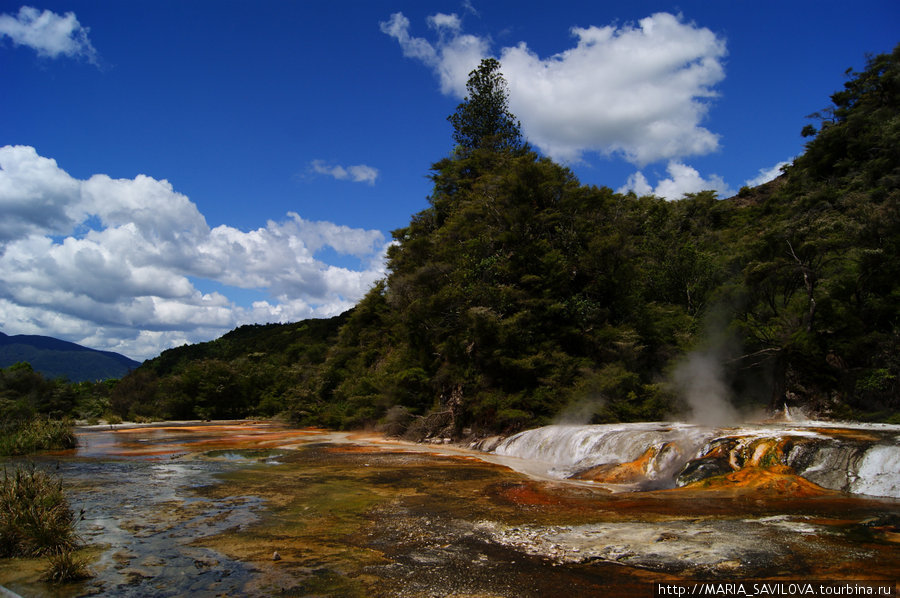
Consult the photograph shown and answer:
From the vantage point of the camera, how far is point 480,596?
5.00m

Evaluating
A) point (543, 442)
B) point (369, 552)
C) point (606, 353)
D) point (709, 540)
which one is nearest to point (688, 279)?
point (606, 353)

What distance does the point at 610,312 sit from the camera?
78.1 ft

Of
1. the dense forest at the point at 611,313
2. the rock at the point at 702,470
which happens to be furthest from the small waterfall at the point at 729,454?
the dense forest at the point at 611,313

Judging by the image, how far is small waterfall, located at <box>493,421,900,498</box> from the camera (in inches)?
370

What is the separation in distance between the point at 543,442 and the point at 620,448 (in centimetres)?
390

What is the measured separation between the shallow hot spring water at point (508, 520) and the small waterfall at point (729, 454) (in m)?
0.04

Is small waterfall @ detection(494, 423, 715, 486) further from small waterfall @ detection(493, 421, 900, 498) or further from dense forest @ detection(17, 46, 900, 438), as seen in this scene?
dense forest @ detection(17, 46, 900, 438)

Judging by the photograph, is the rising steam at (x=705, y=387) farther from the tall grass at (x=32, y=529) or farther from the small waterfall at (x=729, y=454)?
the tall grass at (x=32, y=529)

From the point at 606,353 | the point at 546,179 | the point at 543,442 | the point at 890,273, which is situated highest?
the point at 546,179

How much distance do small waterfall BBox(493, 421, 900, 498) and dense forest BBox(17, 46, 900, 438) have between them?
4.87 metres

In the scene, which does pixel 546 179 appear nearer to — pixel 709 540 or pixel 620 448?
pixel 620 448

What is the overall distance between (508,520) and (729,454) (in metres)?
6.13

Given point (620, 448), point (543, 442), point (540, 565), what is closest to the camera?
point (540, 565)

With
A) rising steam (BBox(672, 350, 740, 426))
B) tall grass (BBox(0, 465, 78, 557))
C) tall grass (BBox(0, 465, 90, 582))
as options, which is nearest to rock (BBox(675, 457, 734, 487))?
rising steam (BBox(672, 350, 740, 426))
